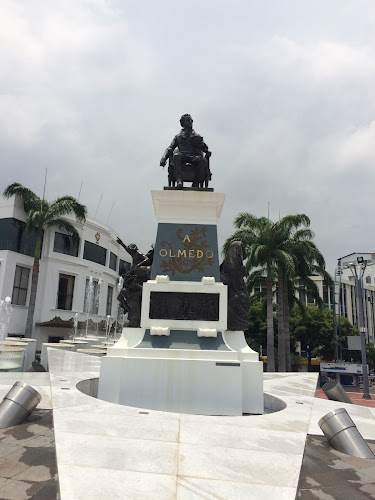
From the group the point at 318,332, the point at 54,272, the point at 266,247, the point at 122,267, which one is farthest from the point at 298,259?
the point at 122,267

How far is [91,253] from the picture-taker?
35.9 metres

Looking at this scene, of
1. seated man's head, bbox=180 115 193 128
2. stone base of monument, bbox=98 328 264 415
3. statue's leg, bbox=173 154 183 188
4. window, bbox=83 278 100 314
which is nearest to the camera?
stone base of monument, bbox=98 328 264 415

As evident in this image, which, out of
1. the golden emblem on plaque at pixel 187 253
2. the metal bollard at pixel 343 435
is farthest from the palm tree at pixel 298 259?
the metal bollard at pixel 343 435

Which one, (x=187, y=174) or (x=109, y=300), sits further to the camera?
(x=109, y=300)

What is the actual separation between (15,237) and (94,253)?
7.70m

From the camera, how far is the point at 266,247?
2383 cm

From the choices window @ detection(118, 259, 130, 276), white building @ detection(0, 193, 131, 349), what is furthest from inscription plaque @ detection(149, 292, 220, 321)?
window @ detection(118, 259, 130, 276)

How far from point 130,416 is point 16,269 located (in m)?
28.4

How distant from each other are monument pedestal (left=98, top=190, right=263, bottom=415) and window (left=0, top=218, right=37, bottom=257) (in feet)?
80.0

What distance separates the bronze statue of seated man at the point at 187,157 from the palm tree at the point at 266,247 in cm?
1417

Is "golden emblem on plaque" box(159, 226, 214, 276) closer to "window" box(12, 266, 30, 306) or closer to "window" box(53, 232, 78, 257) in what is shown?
"window" box(12, 266, 30, 306)

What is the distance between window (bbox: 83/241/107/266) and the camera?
35.4 meters

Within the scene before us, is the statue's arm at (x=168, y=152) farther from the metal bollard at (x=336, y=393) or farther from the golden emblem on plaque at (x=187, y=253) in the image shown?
the metal bollard at (x=336, y=393)

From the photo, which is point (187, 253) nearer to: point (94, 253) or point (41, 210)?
point (41, 210)
